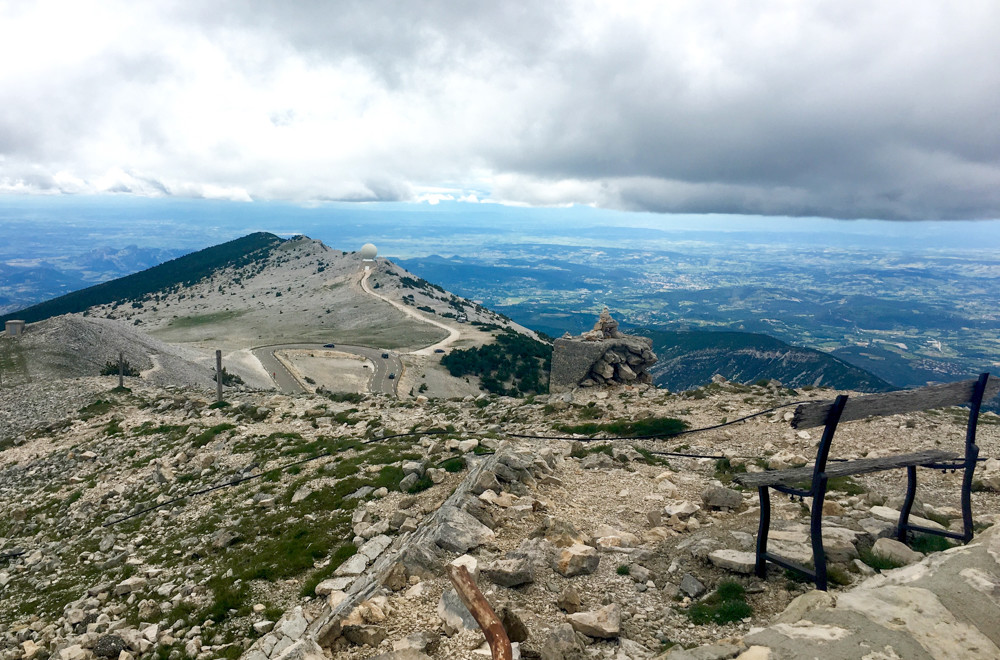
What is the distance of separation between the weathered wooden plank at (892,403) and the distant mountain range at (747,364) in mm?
83086

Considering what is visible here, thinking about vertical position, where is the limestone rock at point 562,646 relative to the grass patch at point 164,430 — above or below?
above

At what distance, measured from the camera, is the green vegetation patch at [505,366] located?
2175 inches

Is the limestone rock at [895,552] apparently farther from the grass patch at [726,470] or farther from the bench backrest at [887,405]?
the grass patch at [726,470]

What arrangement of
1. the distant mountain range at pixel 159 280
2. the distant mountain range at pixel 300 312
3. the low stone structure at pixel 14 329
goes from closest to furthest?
1. the low stone structure at pixel 14 329
2. the distant mountain range at pixel 300 312
3. the distant mountain range at pixel 159 280

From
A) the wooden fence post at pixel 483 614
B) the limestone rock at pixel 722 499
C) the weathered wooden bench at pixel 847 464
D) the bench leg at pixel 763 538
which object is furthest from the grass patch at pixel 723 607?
the limestone rock at pixel 722 499

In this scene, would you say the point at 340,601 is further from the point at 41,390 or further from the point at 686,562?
the point at 41,390

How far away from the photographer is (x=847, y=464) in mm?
7336

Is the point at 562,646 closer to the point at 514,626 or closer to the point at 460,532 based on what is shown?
the point at 514,626

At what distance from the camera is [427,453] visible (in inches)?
622

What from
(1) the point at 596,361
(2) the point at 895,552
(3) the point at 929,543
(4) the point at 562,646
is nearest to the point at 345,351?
(1) the point at 596,361

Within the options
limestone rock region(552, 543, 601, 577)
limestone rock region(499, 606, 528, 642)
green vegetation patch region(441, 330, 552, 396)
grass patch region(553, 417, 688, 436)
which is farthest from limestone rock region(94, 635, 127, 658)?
green vegetation patch region(441, 330, 552, 396)

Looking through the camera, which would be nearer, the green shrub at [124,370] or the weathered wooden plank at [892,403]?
the weathered wooden plank at [892,403]

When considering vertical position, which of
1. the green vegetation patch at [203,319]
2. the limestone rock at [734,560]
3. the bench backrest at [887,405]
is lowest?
the green vegetation patch at [203,319]

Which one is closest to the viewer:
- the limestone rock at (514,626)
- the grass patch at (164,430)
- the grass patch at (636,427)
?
the limestone rock at (514,626)
